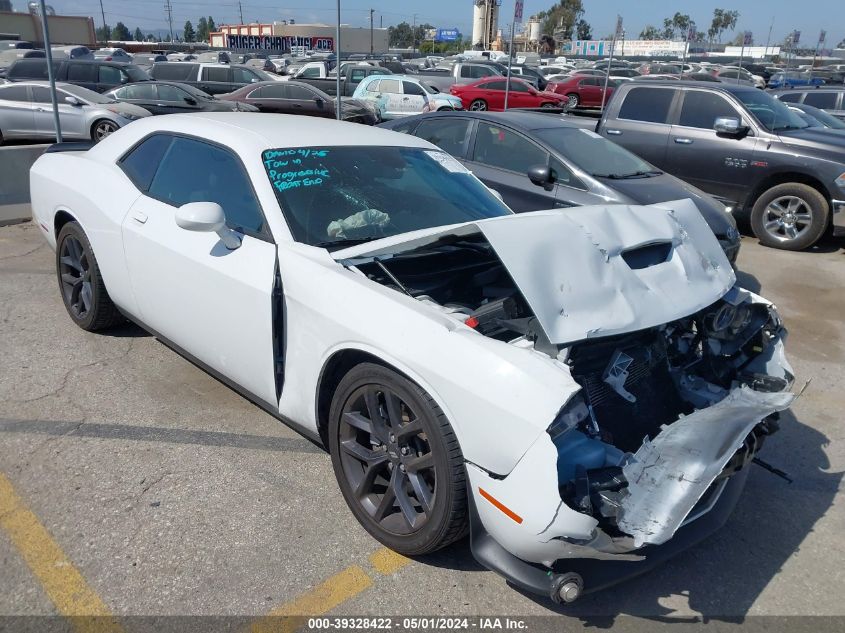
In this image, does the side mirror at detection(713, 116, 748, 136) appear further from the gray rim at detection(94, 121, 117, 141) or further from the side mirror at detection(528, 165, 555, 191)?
the gray rim at detection(94, 121, 117, 141)

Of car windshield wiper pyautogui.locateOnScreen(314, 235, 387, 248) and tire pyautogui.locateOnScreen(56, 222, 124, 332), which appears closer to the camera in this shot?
car windshield wiper pyautogui.locateOnScreen(314, 235, 387, 248)

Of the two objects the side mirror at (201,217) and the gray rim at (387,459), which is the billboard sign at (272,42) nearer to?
the side mirror at (201,217)

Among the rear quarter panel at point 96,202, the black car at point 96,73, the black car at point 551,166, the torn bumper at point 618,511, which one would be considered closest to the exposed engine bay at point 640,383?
the torn bumper at point 618,511

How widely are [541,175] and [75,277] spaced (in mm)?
3751

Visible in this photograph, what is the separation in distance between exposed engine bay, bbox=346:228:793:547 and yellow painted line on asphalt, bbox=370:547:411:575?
82 centimetres

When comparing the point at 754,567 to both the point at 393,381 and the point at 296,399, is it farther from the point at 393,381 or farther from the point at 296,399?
the point at 296,399

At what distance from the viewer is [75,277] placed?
4.73 m

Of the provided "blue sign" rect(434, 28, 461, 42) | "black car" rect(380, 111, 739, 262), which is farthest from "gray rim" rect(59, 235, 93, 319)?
"blue sign" rect(434, 28, 461, 42)

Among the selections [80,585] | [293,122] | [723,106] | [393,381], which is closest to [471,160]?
[293,122]

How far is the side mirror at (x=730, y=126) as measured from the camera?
820cm

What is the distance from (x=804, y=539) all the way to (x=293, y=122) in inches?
132

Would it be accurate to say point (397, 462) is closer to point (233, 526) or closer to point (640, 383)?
point (233, 526)

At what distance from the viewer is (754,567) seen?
2.83m

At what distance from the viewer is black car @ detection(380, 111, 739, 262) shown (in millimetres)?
6086
